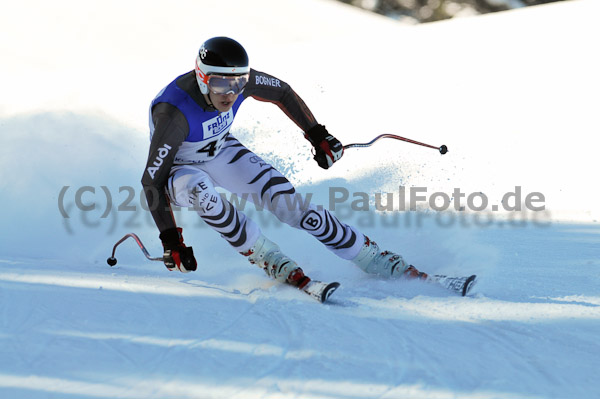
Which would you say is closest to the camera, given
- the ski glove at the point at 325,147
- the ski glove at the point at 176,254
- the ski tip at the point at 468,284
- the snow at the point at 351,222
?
the snow at the point at 351,222

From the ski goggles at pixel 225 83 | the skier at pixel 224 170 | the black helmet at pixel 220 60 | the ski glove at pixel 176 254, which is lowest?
the ski glove at pixel 176 254

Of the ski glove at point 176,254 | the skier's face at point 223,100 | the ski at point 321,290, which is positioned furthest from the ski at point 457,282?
the skier's face at point 223,100

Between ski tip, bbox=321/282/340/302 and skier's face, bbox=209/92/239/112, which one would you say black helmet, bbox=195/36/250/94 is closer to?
skier's face, bbox=209/92/239/112

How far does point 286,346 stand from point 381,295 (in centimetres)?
88

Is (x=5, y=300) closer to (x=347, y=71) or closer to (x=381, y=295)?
(x=381, y=295)

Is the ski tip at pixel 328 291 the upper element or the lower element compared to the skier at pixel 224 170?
lower

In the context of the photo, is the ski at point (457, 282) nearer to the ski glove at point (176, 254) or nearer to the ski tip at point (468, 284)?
the ski tip at point (468, 284)

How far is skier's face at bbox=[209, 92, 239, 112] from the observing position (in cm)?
324

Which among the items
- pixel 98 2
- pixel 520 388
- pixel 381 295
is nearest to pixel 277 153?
pixel 381 295

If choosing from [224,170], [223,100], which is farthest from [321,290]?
[223,100]

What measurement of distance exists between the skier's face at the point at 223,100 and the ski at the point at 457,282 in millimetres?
1449

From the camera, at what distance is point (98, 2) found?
48.8 feet

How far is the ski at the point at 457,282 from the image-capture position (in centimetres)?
320

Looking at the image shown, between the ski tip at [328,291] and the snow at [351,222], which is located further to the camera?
the ski tip at [328,291]
